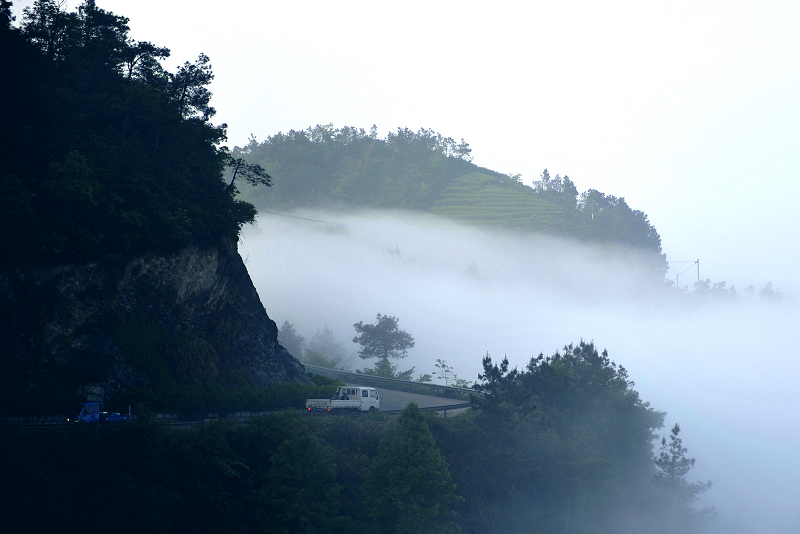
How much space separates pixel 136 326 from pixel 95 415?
661cm

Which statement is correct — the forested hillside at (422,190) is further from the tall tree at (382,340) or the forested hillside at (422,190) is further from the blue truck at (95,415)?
the blue truck at (95,415)

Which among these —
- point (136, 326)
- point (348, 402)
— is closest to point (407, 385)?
point (348, 402)

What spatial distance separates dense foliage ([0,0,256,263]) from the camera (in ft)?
122

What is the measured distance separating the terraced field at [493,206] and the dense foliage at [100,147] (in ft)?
381

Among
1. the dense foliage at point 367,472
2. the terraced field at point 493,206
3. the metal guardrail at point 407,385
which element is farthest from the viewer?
the terraced field at point 493,206

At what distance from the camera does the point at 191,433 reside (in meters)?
34.9

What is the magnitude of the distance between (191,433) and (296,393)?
419 inches

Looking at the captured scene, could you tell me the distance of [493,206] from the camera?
16800 cm

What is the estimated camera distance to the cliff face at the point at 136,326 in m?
35.0

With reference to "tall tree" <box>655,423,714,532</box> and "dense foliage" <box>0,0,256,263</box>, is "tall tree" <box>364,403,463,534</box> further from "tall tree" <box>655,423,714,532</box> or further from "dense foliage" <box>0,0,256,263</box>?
"tall tree" <box>655,423,714,532</box>

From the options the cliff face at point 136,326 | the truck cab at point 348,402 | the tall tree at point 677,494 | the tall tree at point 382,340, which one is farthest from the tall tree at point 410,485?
the tall tree at point 382,340

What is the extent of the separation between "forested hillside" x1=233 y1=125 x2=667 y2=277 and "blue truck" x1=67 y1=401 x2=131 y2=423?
132169mm

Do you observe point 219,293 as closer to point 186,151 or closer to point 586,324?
point 186,151

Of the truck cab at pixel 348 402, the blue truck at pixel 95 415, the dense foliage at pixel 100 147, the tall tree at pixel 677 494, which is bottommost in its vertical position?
the tall tree at pixel 677 494
